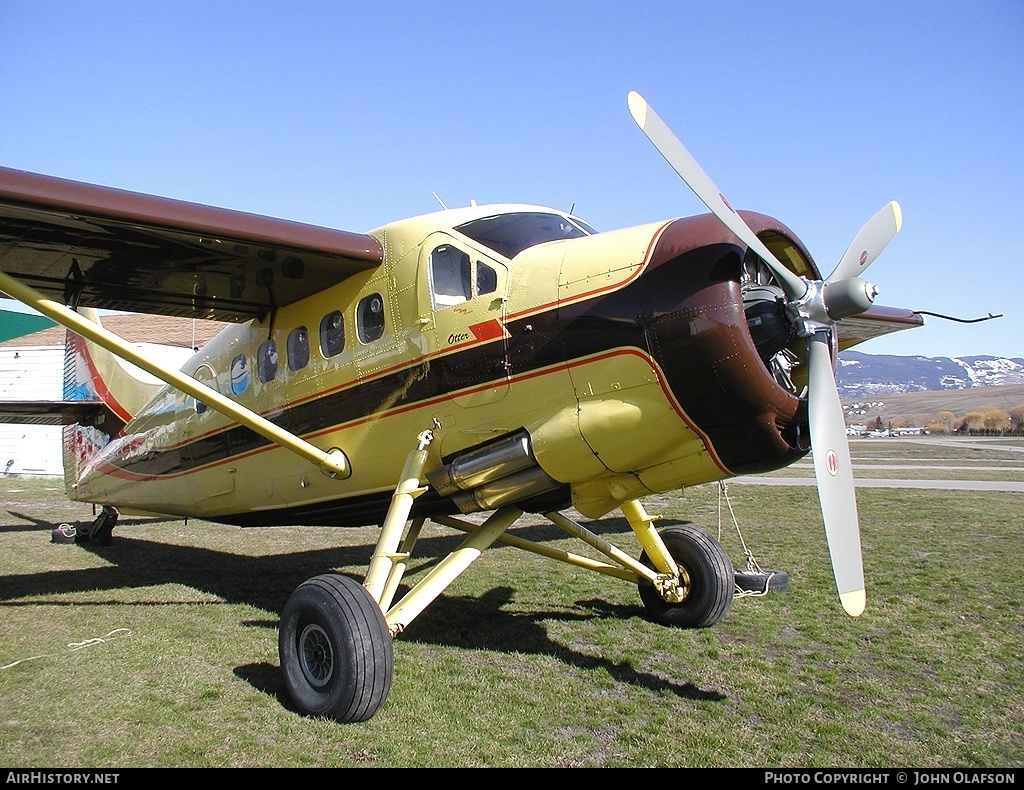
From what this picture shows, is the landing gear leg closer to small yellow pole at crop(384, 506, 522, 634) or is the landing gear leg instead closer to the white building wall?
small yellow pole at crop(384, 506, 522, 634)

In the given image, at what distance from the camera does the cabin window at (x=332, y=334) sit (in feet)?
21.7

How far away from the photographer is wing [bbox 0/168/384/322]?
17.8 ft

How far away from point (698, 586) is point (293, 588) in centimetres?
487

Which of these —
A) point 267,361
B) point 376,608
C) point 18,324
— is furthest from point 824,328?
point 18,324

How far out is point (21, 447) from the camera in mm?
28078

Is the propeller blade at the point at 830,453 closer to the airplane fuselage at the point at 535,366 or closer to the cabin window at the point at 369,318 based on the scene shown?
the airplane fuselage at the point at 535,366

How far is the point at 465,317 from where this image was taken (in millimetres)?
5570

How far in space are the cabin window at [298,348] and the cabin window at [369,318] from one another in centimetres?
80

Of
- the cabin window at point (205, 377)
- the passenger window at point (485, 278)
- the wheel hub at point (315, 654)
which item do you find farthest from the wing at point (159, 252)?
the wheel hub at point (315, 654)

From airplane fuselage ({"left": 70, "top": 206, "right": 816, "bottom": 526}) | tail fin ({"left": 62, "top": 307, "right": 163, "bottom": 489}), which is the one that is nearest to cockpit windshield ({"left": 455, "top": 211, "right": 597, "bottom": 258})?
airplane fuselage ({"left": 70, "top": 206, "right": 816, "bottom": 526})

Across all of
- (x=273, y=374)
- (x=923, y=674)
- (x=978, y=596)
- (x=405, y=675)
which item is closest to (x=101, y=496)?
(x=273, y=374)

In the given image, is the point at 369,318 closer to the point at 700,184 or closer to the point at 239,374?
the point at 239,374

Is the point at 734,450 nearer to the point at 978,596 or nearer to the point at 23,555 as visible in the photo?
the point at 978,596

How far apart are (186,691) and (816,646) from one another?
195 inches
